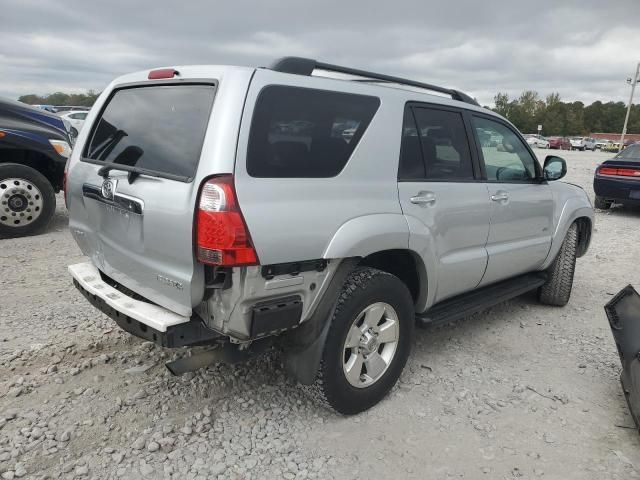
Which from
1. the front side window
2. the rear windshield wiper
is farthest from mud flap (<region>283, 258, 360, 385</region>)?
the front side window

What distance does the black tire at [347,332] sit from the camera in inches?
102

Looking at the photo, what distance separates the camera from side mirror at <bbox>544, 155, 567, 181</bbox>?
13.7 feet

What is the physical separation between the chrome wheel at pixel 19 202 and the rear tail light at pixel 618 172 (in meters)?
9.88

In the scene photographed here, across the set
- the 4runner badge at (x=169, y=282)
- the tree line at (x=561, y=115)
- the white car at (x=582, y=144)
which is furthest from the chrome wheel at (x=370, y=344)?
the tree line at (x=561, y=115)

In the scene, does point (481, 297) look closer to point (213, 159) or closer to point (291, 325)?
point (291, 325)

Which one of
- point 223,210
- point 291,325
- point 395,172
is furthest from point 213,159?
point 395,172

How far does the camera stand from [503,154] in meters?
3.98

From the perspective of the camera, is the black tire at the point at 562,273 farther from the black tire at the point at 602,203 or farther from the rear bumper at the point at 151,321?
the black tire at the point at 602,203

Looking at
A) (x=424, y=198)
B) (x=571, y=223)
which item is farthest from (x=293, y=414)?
(x=571, y=223)

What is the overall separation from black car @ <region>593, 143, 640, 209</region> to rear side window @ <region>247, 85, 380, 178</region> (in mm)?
8785

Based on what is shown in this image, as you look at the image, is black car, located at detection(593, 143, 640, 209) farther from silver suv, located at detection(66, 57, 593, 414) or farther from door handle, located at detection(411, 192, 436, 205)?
door handle, located at detection(411, 192, 436, 205)

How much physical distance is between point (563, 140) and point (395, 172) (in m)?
54.6

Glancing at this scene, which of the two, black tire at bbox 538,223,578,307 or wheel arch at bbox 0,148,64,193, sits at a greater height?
wheel arch at bbox 0,148,64,193

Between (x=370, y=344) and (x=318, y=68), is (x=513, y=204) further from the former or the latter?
(x=318, y=68)
